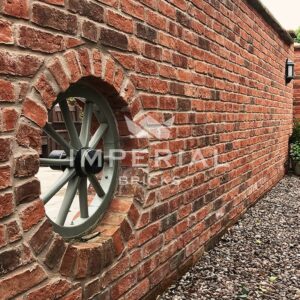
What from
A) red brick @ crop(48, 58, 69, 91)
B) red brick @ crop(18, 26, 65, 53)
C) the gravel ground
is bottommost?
the gravel ground

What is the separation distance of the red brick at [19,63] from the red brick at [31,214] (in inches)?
19.3

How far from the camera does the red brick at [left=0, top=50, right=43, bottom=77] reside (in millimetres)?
1397

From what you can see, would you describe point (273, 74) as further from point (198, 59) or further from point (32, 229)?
point (32, 229)

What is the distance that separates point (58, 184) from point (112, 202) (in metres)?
0.47

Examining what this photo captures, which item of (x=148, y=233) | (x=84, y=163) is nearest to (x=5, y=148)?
(x=84, y=163)

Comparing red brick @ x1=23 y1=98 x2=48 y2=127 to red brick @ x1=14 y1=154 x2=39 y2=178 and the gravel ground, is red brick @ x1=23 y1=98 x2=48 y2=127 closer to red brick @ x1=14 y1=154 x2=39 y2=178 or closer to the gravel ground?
red brick @ x1=14 y1=154 x2=39 y2=178

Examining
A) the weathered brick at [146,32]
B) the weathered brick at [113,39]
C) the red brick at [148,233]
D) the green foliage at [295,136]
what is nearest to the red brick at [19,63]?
the weathered brick at [113,39]

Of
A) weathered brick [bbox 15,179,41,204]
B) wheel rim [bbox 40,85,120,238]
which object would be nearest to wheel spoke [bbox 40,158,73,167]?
wheel rim [bbox 40,85,120,238]

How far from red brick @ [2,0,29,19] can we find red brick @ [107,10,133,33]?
55 centimetres

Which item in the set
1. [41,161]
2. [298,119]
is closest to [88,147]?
[41,161]

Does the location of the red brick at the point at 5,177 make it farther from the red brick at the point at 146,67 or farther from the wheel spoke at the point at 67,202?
the red brick at the point at 146,67

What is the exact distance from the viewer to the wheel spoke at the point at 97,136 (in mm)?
2119

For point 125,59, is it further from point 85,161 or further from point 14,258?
point 14,258

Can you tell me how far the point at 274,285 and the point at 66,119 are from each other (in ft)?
6.06
